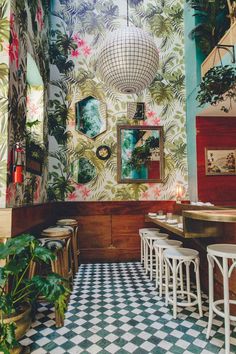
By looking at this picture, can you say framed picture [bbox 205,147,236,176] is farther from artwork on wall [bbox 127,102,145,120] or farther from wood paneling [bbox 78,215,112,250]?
wood paneling [bbox 78,215,112,250]

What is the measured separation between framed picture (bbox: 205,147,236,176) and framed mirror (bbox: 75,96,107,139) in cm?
203

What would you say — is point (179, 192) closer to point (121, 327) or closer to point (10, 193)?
point (121, 327)

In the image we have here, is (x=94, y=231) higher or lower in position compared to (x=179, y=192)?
lower

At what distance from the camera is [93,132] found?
4.99 m

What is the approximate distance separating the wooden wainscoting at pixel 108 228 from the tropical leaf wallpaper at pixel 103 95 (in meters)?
0.18

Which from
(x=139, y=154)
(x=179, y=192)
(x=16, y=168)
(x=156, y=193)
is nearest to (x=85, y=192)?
(x=139, y=154)

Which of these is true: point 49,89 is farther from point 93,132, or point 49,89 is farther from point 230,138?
point 230,138

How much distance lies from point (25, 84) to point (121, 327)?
2.74 metres

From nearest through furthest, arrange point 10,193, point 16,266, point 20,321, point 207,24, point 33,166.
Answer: point 16,266 < point 20,321 < point 10,193 < point 33,166 < point 207,24

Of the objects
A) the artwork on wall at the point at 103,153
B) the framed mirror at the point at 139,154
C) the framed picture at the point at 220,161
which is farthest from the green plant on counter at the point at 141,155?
the framed picture at the point at 220,161

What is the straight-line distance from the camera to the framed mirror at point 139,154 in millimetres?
4984

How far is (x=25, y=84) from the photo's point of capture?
2.99 meters

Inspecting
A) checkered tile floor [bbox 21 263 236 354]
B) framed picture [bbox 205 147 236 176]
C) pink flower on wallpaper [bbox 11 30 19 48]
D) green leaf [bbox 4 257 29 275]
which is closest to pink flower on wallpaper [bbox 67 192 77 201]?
checkered tile floor [bbox 21 263 236 354]

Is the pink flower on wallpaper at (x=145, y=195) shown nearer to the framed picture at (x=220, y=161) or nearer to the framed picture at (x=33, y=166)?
the framed picture at (x=220, y=161)
